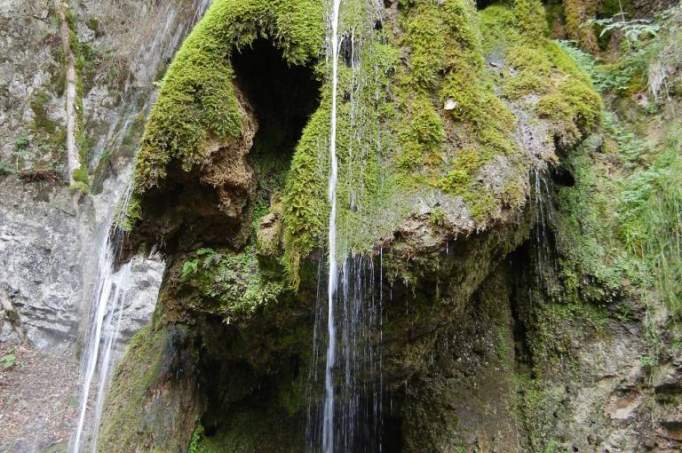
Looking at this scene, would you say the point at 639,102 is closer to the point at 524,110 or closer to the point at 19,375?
the point at 524,110

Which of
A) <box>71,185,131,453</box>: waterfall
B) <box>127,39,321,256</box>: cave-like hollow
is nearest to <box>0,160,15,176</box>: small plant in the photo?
<box>71,185,131,453</box>: waterfall

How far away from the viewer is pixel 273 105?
4148 mm

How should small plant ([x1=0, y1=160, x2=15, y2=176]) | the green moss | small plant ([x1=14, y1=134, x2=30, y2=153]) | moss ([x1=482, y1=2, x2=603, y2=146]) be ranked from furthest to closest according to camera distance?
small plant ([x1=14, y1=134, x2=30, y2=153]) → small plant ([x1=0, y1=160, x2=15, y2=176]) → moss ([x1=482, y1=2, x2=603, y2=146]) → the green moss

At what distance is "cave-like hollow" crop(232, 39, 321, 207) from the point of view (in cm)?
387

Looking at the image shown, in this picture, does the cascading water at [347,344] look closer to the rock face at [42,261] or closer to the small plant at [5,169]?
the rock face at [42,261]

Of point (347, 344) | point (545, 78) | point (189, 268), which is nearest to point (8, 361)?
point (189, 268)

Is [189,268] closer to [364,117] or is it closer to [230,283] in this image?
[230,283]

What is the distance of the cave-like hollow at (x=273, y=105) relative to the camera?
12.7ft

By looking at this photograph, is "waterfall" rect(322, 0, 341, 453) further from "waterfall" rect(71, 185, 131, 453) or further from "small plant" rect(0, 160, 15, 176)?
"small plant" rect(0, 160, 15, 176)

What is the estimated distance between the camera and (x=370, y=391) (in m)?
4.21

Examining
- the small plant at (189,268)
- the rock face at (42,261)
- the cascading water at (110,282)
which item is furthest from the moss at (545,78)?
the rock face at (42,261)

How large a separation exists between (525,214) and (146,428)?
3.93 m

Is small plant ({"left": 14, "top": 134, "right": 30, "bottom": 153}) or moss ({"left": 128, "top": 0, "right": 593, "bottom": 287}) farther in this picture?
small plant ({"left": 14, "top": 134, "right": 30, "bottom": 153})

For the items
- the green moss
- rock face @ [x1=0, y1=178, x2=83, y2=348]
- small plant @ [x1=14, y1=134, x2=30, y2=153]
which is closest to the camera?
the green moss
